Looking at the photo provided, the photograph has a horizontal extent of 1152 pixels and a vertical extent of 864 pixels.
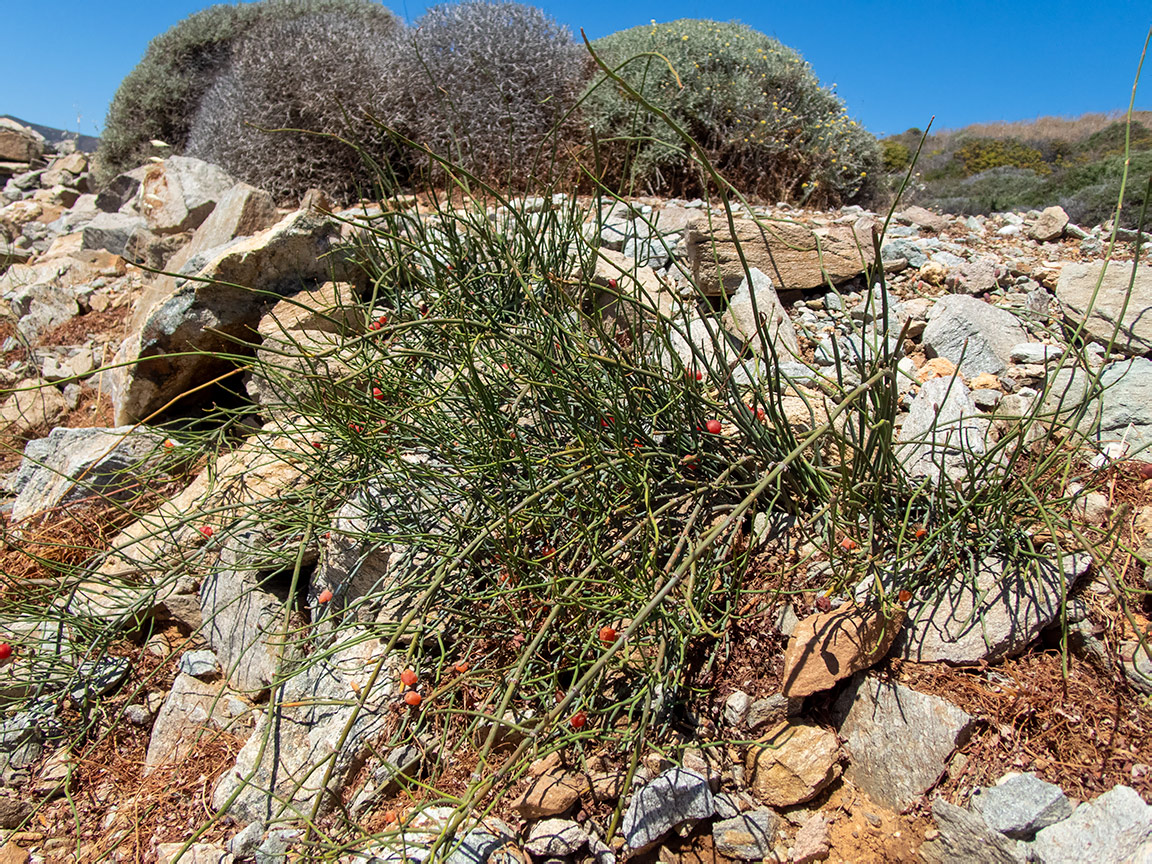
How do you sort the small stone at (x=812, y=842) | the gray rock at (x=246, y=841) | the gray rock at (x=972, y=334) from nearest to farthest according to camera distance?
1. the small stone at (x=812, y=842)
2. the gray rock at (x=246, y=841)
3. the gray rock at (x=972, y=334)

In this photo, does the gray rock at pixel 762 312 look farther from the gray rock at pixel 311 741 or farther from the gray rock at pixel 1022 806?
the gray rock at pixel 311 741

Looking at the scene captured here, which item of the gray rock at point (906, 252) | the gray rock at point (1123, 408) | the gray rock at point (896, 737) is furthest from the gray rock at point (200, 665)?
the gray rock at point (906, 252)

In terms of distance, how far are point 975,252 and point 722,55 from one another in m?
3.47

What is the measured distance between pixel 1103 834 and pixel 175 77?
1294 centimetres

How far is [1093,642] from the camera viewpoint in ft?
5.45

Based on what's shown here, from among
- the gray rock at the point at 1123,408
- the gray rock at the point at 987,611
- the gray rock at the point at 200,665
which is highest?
the gray rock at the point at 1123,408

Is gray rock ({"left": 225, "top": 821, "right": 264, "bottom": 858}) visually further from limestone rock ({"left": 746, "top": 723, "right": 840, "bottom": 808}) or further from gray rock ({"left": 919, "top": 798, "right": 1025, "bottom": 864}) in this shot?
gray rock ({"left": 919, "top": 798, "right": 1025, "bottom": 864})

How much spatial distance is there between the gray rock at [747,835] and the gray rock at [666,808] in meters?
0.05

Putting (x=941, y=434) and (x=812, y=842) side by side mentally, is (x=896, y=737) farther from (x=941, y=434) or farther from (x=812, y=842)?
(x=941, y=434)

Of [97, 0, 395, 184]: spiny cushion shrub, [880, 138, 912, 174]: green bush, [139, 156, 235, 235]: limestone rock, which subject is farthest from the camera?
[880, 138, 912, 174]: green bush

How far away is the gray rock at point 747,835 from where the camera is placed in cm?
159

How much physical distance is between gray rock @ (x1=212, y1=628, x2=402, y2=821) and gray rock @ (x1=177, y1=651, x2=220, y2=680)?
37cm

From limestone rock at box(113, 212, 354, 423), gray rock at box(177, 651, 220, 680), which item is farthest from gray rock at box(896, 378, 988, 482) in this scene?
limestone rock at box(113, 212, 354, 423)

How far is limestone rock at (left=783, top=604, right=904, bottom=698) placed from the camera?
1.71 meters
